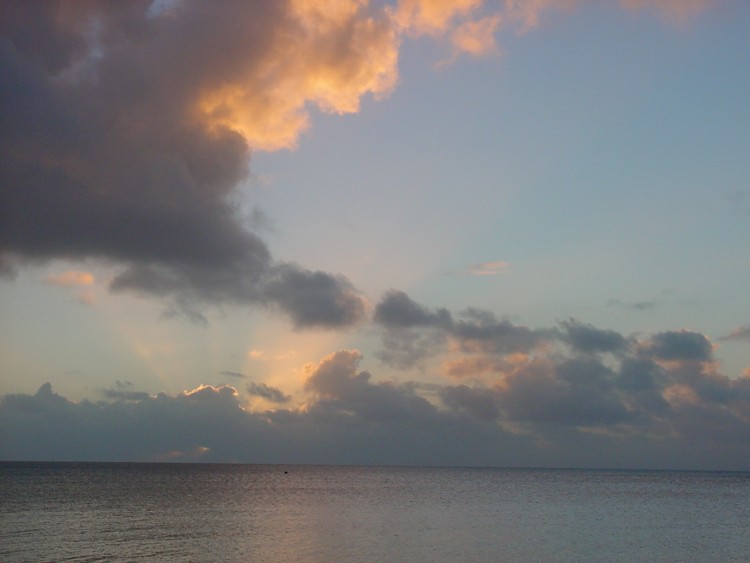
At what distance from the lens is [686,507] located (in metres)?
120

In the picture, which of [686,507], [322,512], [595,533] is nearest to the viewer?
[595,533]

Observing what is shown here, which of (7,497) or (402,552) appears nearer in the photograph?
(402,552)

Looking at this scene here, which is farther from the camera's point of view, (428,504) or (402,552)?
(428,504)

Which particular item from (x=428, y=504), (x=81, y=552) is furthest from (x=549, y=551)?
(x=428, y=504)

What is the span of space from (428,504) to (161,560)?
6747 cm

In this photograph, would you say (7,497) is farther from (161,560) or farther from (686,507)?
(686,507)

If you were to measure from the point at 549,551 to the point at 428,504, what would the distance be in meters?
54.3

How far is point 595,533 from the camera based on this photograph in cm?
7356

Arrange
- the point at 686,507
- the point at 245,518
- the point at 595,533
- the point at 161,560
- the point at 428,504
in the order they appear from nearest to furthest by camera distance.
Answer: the point at 161,560 < the point at 595,533 < the point at 245,518 < the point at 428,504 < the point at 686,507

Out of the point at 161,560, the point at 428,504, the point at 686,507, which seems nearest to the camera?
the point at 161,560

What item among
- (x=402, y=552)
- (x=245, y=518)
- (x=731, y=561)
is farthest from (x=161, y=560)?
(x=731, y=561)

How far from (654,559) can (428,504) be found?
58.3m

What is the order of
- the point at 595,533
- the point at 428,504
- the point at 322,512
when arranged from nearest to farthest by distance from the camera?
the point at 595,533, the point at 322,512, the point at 428,504

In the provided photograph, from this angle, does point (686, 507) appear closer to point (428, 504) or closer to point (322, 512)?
point (428, 504)
